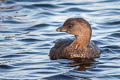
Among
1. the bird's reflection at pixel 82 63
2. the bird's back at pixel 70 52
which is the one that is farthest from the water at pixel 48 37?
the bird's back at pixel 70 52

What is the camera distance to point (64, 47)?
16078 mm

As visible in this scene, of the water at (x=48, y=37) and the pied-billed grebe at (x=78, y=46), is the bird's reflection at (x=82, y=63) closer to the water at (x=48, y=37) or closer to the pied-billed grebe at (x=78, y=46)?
the water at (x=48, y=37)

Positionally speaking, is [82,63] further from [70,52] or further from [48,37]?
[48,37]

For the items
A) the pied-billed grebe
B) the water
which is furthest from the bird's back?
the water

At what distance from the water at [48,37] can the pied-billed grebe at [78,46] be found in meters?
0.31

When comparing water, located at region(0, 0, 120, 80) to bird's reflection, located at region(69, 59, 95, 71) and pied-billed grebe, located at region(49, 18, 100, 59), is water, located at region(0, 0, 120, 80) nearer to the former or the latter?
bird's reflection, located at region(69, 59, 95, 71)

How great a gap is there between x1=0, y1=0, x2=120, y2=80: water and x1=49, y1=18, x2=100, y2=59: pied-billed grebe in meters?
0.31

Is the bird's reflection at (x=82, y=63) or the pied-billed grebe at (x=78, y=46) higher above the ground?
the pied-billed grebe at (x=78, y=46)

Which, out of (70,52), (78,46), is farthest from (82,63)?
(78,46)

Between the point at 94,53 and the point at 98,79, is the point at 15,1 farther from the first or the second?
the point at 98,79

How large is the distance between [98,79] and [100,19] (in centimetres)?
785

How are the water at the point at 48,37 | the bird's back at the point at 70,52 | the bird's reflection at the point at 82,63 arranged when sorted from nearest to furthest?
the water at the point at 48,37
the bird's reflection at the point at 82,63
the bird's back at the point at 70,52

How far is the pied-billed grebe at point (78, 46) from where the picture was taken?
15914 mm

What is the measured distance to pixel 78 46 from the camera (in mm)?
16109
